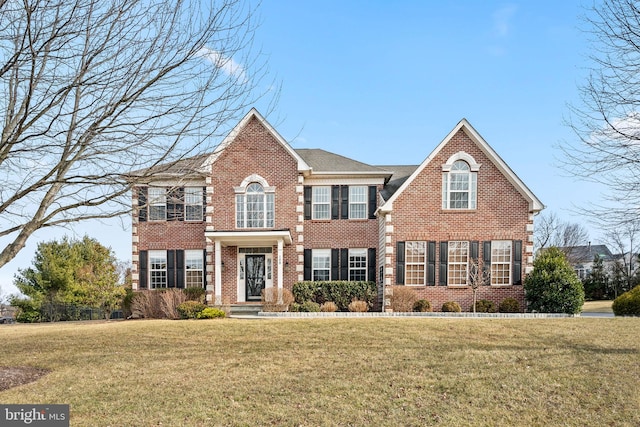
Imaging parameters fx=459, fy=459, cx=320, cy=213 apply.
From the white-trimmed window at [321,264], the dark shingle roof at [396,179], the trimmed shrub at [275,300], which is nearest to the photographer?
the trimmed shrub at [275,300]

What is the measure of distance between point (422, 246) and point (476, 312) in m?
3.44

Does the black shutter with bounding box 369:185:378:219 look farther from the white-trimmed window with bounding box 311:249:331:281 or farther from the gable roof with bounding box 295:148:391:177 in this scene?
the white-trimmed window with bounding box 311:249:331:281

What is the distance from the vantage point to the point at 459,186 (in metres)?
20.0

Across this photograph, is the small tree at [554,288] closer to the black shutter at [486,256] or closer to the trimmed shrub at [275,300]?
the black shutter at [486,256]

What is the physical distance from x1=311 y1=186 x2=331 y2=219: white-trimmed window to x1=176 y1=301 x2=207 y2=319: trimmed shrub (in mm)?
6614

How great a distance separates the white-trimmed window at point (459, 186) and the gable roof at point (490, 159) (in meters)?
0.94

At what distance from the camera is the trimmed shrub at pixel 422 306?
61.6ft

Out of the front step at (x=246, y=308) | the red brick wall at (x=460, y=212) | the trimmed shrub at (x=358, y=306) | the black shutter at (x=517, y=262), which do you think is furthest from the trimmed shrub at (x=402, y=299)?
the front step at (x=246, y=308)

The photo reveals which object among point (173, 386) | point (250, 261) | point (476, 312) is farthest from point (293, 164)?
point (173, 386)

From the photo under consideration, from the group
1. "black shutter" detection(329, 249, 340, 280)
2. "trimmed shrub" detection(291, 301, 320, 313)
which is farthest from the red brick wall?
"trimmed shrub" detection(291, 301, 320, 313)


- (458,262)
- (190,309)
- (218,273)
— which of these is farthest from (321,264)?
(190,309)

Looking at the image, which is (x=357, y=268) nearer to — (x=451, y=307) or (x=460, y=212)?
(x=451, y=307)

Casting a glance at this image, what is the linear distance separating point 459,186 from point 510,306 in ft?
17.8

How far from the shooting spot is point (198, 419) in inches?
296
